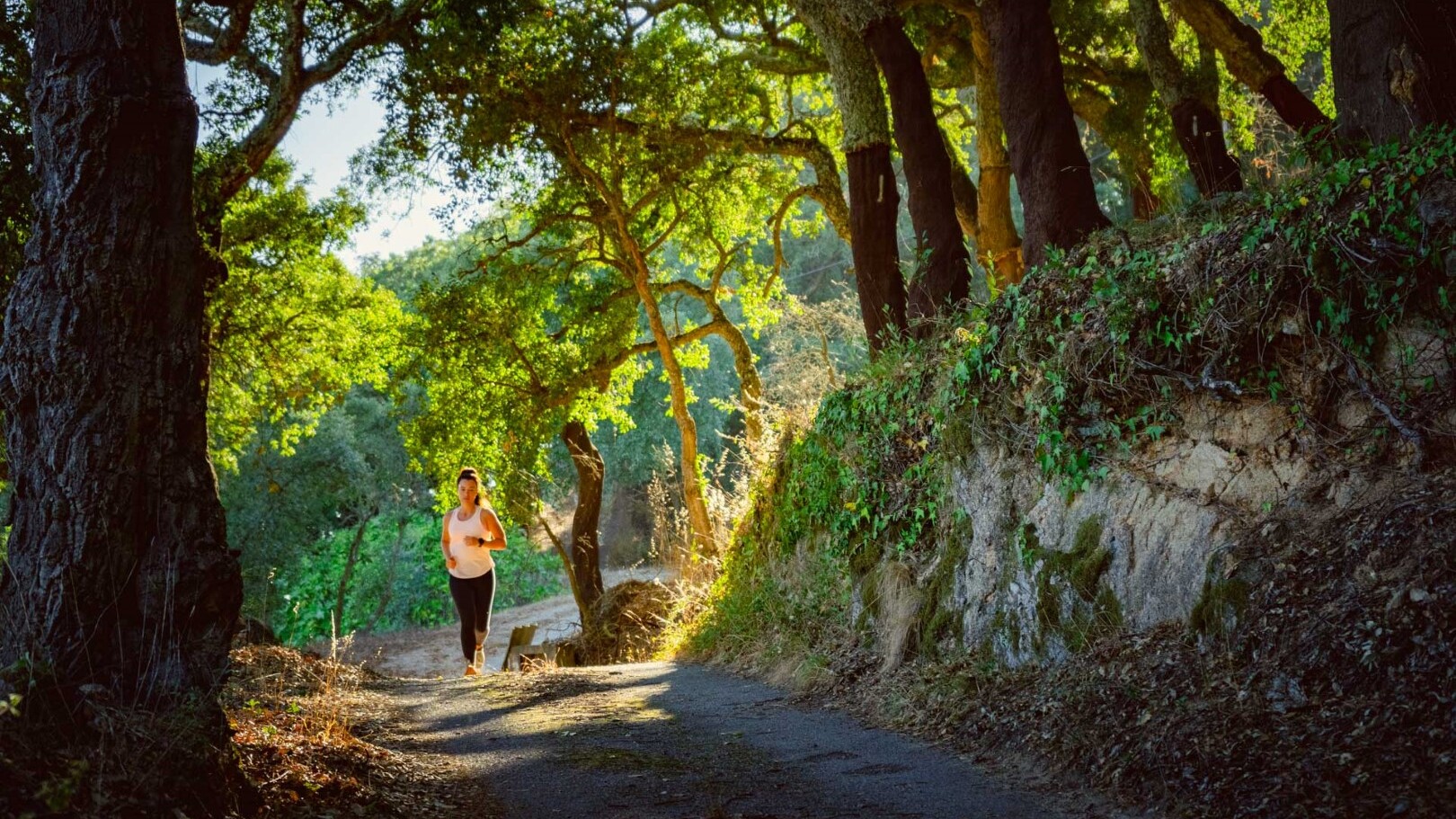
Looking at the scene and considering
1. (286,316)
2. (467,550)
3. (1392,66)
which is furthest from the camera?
(286,316)

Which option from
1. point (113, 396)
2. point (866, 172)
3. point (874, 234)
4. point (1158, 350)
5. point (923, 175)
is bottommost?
point (1158, 350)

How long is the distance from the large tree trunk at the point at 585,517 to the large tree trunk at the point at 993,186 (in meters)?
8.08

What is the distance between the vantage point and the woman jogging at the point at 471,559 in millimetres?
10594

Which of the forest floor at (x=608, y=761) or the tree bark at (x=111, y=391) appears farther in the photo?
the forest floor at (x=608, y=761)

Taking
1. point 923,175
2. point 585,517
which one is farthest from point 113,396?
point 585,517

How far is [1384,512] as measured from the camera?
4160mm

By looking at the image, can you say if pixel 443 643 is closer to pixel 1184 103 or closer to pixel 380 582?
pixel 380 582

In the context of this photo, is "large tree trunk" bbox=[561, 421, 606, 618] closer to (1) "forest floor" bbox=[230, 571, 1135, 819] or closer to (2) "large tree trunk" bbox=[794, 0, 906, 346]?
(2) "large tree trunk" bbox=[794, 0, 906, 346]

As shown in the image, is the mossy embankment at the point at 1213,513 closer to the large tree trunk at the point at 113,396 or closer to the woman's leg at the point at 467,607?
the large tree trunk at the point at 113,396

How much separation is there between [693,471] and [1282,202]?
10.2 metres

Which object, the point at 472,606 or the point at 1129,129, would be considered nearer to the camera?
the point at 472,606

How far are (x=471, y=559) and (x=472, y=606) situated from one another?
1.66 feet

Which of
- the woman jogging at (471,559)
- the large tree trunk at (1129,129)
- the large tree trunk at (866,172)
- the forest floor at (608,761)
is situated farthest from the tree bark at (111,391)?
the large tree trunk at (1129,129)

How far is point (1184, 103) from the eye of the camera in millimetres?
10445
